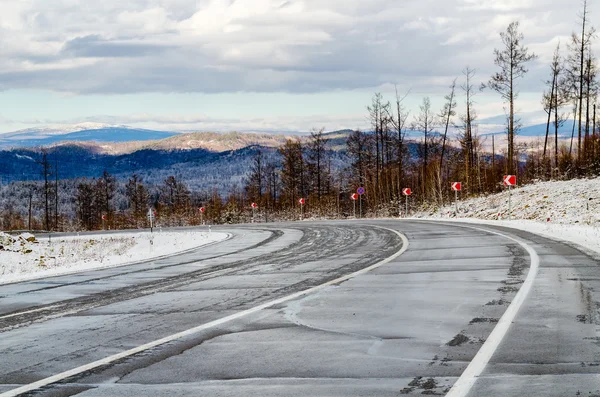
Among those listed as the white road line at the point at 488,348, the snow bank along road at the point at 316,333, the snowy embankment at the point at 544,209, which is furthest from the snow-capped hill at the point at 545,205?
the white road line at the point at 488,348

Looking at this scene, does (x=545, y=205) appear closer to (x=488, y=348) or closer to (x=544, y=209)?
(x=544, y=209)

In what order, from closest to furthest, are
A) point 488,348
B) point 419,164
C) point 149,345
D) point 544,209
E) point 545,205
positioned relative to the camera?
point 488,348
point 149,345
point 544,209
point 545,205
point 419,164

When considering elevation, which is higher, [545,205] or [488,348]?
[545,205]

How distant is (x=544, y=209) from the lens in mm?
36312

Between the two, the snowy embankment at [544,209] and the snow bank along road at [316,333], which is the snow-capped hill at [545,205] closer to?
the snowy embankment at [544,209]

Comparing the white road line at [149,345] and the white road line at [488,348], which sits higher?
the white road line at [488,348]

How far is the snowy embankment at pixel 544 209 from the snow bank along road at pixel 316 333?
1177 centimetres

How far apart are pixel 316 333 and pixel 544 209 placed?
3275 cm

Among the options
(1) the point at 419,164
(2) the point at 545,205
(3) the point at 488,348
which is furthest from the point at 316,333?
(1) the point at 419,164

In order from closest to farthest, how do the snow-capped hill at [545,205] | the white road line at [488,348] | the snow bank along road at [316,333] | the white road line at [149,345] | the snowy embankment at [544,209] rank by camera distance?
the white road line at [488,348]
the snow bank along road at [316,333]
the white road line at [149,345]
the snowy embankment at [544,209]
the snow-capped hill at [545,205]

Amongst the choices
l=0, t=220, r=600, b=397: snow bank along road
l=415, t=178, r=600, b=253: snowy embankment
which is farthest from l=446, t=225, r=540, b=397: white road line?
l=415, t=178, r=600, b=253: snowy embankment

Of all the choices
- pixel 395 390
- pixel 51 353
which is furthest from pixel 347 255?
pixel 395 390

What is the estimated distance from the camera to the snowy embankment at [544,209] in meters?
26.1

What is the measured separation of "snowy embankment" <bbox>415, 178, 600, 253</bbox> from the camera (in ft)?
85.7
